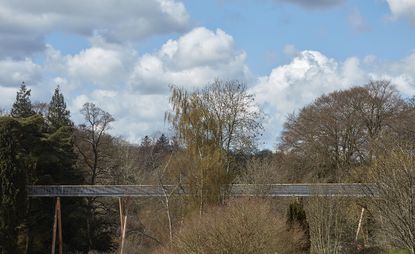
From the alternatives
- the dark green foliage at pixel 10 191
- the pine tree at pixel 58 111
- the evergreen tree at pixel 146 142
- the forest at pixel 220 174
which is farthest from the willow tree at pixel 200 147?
the evergreen tree at pixel 146 142

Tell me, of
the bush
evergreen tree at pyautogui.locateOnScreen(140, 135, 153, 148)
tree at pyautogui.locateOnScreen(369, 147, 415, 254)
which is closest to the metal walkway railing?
tree at pyautogui.locateOnScreen(369, 147, 415, 254)

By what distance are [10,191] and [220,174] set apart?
15.3m

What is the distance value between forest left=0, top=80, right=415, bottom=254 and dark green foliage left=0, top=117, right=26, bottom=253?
7 cm

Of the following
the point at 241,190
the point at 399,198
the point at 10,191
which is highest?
the point at 241,190

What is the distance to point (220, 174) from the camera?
3072 cm

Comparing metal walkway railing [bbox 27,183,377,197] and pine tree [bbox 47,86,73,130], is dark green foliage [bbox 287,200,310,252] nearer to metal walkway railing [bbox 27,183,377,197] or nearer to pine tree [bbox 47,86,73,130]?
metal walkway railing [bbox 27,183,377,197]

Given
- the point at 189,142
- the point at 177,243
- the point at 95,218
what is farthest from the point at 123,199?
the point at 177,243

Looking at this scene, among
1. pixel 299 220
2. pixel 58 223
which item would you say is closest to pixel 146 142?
pixel 58 223

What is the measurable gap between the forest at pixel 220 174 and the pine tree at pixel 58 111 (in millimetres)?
111

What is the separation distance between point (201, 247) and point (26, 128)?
27.6 meters

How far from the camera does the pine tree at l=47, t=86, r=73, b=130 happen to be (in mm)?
56438

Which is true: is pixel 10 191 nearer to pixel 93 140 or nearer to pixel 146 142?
pixel 93 140

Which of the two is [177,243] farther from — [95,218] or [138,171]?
[138,171]

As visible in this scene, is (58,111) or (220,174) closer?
(220,174)
